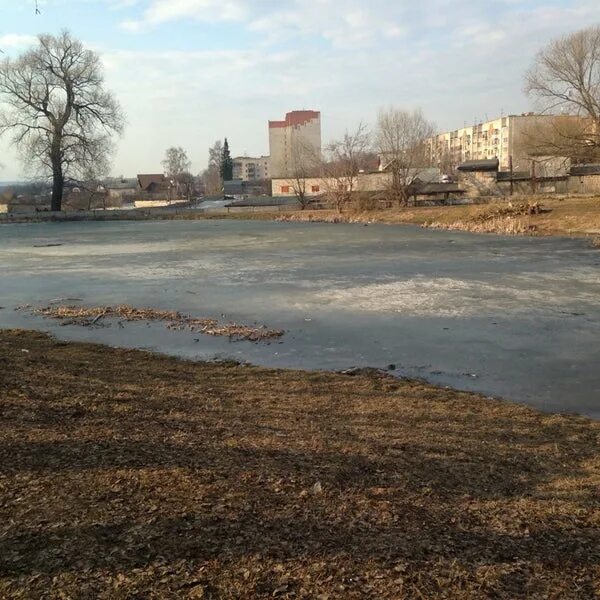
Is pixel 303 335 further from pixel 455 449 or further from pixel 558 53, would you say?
pixel 558 53

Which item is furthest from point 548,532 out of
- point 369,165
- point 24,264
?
point 369,165

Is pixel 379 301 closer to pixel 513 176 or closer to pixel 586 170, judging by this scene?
pixel 586 170

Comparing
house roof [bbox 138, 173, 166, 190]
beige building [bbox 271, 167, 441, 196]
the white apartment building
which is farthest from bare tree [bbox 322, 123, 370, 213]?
the white apartment building

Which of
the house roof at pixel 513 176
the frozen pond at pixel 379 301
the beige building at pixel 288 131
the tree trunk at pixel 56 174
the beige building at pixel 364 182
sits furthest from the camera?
the beige building at pixel 288 131

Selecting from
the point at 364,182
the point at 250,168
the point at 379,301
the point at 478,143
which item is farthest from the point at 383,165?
the point at 250,168

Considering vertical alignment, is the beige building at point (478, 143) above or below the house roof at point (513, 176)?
above

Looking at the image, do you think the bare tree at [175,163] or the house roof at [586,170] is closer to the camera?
the house roof at [586,170]

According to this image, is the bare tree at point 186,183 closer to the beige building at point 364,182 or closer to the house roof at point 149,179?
the house roof at point 149,179

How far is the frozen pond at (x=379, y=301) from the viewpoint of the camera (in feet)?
30.0

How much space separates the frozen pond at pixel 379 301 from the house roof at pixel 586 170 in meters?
27.0

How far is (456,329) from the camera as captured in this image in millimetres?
11359

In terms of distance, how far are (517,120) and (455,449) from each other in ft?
319

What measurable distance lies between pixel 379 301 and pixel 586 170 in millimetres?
45424

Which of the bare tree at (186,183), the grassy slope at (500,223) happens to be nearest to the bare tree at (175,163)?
the bare tree at (186,183)
